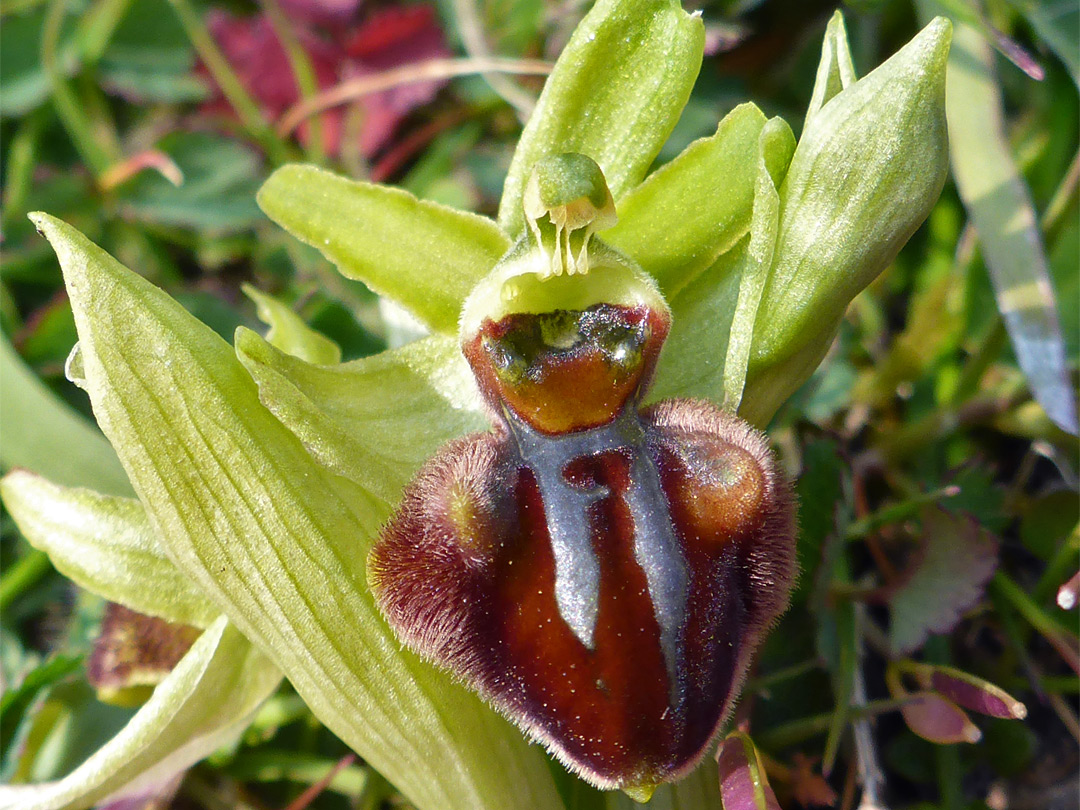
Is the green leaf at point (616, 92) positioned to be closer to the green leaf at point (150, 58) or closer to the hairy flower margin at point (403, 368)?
the hairy flower margin at point (403, 368)

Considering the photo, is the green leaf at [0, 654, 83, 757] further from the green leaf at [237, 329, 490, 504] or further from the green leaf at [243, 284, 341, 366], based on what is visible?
the green leaf at [237, 329, 490, 504]

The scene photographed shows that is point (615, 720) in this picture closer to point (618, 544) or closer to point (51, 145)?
point (618, 544)

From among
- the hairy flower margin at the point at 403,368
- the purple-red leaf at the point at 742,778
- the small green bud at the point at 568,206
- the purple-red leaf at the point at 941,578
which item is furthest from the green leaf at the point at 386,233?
the purple-red leaf at the point at 941,578

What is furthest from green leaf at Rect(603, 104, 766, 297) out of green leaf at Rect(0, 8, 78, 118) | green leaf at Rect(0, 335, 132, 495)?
green leaf at Rect(0, 8, 78, 118)

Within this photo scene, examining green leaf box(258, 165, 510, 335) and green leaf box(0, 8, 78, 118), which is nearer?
green leaf box(258, 165, 510, 335)

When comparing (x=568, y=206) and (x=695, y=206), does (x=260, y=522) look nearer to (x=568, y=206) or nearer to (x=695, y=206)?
(x=568, y=206)

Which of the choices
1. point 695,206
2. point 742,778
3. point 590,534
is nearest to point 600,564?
point 590,534

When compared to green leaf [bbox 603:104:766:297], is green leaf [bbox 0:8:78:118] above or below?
below

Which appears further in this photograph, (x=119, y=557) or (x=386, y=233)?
(x=119, y=557)
